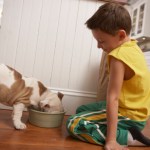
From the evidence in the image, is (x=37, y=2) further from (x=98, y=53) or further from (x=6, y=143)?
(x=6, y=143)

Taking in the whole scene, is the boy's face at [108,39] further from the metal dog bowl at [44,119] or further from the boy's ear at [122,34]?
the metal dog bowl at [44,119]

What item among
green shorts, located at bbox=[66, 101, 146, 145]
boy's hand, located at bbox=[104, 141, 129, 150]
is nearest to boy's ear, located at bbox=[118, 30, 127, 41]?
green shorts, located at bbox=[66, 101, 146, 145]

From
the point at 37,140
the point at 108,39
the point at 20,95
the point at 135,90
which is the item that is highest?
the point at 108,39

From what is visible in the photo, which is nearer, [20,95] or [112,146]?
[112,146]

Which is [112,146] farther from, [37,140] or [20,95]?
[20,95]

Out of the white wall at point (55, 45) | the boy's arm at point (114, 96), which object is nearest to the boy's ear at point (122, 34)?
the boy's arm at point (114, 96)

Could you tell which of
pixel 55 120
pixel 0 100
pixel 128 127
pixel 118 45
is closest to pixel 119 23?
pixel 118 45

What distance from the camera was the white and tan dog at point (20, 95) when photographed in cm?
128

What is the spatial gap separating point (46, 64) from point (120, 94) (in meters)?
0.76

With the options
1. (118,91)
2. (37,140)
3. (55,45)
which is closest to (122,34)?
(118,91)

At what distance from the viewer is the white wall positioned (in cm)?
167

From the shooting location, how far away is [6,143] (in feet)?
3.27

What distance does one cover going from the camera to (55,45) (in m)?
1.72

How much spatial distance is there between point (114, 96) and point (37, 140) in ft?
1.35
